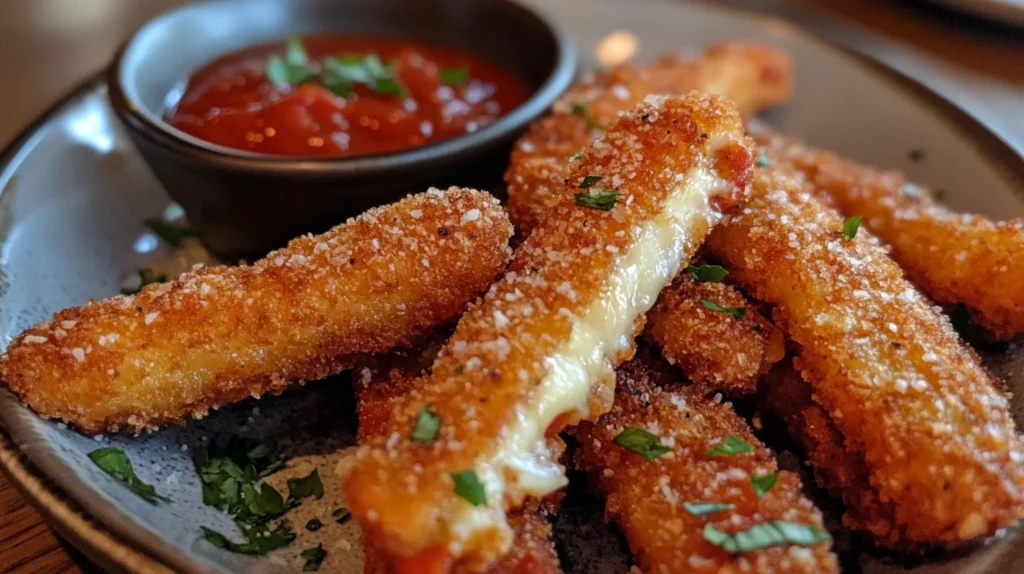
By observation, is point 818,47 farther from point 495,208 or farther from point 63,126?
point 63,126

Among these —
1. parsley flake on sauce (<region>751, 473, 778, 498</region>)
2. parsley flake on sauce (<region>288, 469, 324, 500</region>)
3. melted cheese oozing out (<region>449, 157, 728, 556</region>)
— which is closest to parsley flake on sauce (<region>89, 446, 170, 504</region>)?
parsley flake on sauce (<region>288, 469, 324, 500</region>)

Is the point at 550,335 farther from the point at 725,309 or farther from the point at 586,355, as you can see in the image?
the point at 725,309

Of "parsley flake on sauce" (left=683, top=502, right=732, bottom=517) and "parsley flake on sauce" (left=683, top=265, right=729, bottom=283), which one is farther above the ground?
"parsley flake on sauce" (left=683, top=265, right=729, bottom=283)

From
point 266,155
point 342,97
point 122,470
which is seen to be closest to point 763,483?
point 122,470

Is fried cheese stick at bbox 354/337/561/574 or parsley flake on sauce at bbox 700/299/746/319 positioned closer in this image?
fried cheese stick at bbox 354/337/561/574

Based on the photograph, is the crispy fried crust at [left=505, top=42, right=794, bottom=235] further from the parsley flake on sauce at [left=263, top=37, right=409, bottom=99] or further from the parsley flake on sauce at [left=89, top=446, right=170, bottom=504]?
the parsley flake on sauce at [left=89, top=446, right=170, bottom=504]

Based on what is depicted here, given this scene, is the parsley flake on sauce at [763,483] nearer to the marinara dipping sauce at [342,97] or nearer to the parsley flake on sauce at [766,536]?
the parsley flake on sauce at [766,536]
